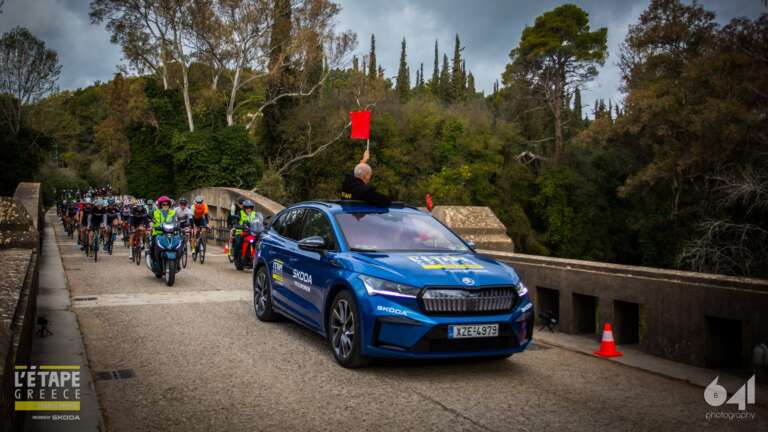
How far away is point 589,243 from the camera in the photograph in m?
59.9

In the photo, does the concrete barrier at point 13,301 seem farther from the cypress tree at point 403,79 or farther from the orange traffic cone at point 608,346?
the cypress tree at point 403,79

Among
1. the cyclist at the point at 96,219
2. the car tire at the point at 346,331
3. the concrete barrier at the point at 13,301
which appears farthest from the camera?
the cyclist at the point at 96,219

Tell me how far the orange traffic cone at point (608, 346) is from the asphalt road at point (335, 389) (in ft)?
0.60

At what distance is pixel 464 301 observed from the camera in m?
6.46

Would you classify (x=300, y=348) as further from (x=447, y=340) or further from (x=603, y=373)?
(x=603, y=373)

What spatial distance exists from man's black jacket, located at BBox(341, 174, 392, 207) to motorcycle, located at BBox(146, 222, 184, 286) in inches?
229

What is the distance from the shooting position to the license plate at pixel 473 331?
6.35 meters

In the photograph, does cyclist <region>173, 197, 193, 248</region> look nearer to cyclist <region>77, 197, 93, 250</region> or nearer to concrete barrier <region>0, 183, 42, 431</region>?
cyclist <region>77, 197, 93, 250</region>

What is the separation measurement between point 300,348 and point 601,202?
5483 cm

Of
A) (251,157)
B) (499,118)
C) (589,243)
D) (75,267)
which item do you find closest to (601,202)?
(589,243)

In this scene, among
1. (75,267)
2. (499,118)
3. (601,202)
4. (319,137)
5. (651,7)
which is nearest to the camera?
(75,267)

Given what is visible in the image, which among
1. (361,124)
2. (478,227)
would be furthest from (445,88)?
(478,227)

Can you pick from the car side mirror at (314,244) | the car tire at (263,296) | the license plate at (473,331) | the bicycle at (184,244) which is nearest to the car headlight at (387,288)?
the license plate at (473,331)

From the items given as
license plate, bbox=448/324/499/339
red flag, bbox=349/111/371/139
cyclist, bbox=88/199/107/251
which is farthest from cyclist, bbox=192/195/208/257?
license plate, bbox=448/324/499/339
